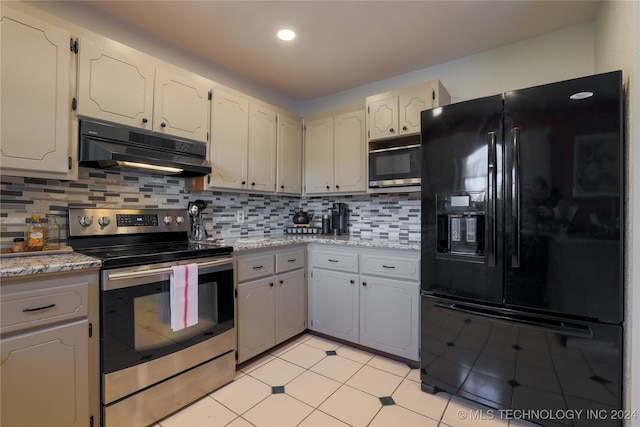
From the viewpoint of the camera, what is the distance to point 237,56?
2.54m

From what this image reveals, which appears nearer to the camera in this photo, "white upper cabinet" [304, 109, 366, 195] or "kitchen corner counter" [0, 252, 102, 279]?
"kitchen corner counter" [0, 252, 102, 279]

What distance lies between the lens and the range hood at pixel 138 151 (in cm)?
169

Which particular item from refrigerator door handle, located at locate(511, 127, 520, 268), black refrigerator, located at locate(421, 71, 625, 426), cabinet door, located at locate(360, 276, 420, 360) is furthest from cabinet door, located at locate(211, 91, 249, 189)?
refrigerator door handle, located at locate(511, 127, 520, 268)

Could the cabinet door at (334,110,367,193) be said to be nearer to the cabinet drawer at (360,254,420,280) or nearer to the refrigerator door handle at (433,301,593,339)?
the cabinet drawer at (360,254,420,280)

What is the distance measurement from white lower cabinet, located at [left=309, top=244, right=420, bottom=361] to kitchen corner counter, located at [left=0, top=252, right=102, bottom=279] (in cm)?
173

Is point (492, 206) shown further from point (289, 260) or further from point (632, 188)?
point (289, 260)

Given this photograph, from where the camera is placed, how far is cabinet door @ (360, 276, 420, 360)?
222cm

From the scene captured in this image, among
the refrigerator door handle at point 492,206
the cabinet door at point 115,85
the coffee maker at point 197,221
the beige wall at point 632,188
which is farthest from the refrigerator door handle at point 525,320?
the cabinet door at point 115,85

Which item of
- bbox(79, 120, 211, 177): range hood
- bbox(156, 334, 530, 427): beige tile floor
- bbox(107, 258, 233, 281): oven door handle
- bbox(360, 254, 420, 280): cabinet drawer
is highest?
bbox(79, 120, 211, 177): range hood

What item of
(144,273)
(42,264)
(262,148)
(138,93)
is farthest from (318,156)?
(42,264)

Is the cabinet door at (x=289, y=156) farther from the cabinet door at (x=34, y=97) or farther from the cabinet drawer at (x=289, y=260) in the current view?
the cabinet door at (x=34, y=97)

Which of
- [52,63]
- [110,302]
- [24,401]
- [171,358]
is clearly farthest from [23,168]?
[171,358]

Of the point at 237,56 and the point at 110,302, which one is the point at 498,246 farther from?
the point at 237,56

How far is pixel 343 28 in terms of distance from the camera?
213 centimetres
